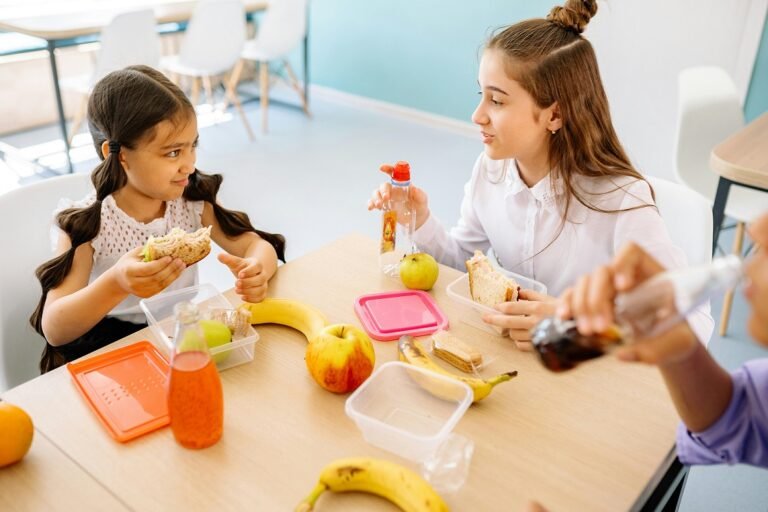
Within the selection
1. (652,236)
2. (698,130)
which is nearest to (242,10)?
(698,130)

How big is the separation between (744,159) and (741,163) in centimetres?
4

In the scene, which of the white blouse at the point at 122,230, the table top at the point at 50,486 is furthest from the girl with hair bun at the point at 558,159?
the table top at the point at 50,486

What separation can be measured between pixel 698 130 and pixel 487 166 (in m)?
1.32

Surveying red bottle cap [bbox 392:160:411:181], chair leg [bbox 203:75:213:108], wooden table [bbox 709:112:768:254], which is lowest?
chair leg [bbox 203:75:213:108]

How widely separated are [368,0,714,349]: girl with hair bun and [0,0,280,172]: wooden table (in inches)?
108

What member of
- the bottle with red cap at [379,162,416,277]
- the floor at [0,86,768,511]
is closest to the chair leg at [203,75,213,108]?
the floor at [0,86,768,511]

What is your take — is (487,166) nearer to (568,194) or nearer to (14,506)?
(568,194)

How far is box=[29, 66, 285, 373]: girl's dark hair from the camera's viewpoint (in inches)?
54.1

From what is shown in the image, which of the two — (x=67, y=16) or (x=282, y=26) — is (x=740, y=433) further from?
(x=282, y=26)

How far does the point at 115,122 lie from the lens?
1416 millimetres

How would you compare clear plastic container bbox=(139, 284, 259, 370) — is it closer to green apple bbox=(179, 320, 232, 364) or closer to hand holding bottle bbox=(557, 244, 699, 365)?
green apple bbox=(179, 320, 232, 364)

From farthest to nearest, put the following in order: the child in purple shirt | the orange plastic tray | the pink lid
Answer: the pink lid, the orange plastic tray, the child in purple shirt

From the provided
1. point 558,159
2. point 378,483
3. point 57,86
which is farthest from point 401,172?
point 57,86

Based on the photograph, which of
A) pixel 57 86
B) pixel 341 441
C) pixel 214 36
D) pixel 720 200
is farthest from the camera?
pixel 214 36
